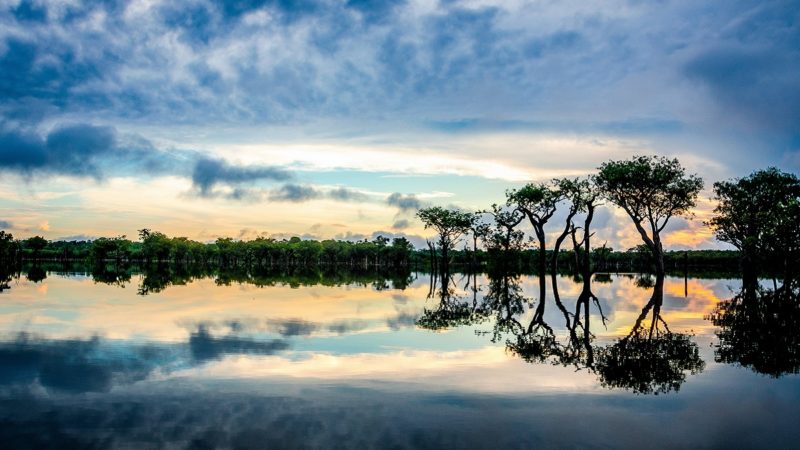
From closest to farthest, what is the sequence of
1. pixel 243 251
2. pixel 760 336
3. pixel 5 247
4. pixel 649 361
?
1. pixel 649 361
2. pixel 760 336
3. pixel 5 247
4. pixel 243 251

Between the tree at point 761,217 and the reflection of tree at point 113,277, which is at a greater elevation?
the tree at point 761,217

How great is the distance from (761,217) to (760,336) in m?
40.3

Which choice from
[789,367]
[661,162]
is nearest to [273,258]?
[661,162]

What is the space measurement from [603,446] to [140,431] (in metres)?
5.83

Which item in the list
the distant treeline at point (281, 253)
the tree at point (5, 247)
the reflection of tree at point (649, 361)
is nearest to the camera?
the reflection of tree at point (649, 361)

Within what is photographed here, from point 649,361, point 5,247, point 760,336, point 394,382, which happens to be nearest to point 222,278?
point 760,336

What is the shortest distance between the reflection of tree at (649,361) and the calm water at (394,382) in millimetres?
71

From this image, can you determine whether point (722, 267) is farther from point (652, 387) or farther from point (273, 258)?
point (652, 387)

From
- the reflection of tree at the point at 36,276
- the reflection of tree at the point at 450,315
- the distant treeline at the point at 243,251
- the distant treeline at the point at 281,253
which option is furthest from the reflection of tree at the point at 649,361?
the distant treeline at the point at 243,251

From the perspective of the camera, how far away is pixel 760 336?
1717 cm

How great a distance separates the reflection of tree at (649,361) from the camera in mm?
10598

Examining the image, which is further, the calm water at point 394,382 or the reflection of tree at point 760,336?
the reflection of tree at point 760,336

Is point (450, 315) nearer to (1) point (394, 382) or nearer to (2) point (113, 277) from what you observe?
(1) point (394, 382)

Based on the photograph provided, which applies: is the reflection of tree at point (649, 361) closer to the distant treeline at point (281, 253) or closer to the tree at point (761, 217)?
the tree at point (761, 217)
